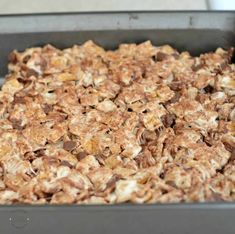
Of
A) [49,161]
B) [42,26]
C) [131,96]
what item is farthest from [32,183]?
[42,26]

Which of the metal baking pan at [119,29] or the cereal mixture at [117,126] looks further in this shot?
the metal baking pan at [119,29]

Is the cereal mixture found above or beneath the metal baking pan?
beneath

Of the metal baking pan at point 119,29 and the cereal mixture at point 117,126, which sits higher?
the metal baking pan at point 119,29

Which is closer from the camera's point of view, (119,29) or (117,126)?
(117,126)

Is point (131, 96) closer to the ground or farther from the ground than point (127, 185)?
farther from the ground

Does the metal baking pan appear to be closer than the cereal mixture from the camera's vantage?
No

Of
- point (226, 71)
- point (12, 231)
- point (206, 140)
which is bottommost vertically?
point (12, 231)

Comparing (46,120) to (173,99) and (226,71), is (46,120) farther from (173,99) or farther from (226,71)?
(226,71)

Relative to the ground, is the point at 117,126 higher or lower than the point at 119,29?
lower
